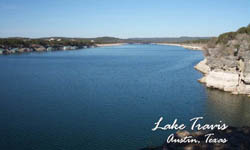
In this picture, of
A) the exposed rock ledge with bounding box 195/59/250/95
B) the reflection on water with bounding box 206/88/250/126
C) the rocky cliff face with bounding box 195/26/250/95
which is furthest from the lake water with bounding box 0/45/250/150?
the rocky cliff face with bounding box 195/26/250/95

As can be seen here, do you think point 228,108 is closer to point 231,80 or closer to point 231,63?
point 231,80

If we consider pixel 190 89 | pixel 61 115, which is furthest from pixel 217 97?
pixel 61 115

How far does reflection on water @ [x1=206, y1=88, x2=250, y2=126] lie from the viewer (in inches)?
891

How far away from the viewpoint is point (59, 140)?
59.6ft

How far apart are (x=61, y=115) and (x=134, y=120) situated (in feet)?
23.8

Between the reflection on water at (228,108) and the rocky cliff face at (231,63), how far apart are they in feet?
5.51

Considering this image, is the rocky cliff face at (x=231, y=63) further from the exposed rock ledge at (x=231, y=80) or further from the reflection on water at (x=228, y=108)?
the reflection on water at (x=228, y=108)

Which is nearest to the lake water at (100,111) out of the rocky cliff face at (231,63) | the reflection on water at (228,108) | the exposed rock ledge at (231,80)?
the reflection on water at (228,108)

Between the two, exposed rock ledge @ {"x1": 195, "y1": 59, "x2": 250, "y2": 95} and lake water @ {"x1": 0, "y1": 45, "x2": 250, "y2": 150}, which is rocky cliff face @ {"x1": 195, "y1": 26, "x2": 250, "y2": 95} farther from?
lake water @ {"x1": 0, "y1": 45, "x2": 250, "y2": 150}

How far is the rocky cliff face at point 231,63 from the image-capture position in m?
32.2

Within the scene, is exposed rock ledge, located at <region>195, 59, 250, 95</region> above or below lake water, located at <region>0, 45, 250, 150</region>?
above

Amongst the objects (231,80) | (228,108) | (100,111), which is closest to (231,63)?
(231,80)

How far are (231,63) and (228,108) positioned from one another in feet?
33.1

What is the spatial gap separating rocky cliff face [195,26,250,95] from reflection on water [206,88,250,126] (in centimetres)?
168
